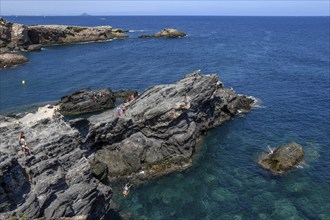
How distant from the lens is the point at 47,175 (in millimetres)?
29219

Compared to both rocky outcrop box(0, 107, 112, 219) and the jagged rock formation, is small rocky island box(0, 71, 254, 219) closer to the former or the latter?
rocky outcrop box(0, 107, 112, 219)

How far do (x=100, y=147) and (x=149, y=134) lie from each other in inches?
272

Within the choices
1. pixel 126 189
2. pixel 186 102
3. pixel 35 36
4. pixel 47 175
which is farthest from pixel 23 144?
pixel 35 36

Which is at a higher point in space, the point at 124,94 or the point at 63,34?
the point at 63,34

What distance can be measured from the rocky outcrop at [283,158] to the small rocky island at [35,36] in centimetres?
8591

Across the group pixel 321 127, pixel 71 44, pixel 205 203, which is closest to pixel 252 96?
pixel 321 127

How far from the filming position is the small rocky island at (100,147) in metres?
27.9

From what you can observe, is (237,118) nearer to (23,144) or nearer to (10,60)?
(23,144)

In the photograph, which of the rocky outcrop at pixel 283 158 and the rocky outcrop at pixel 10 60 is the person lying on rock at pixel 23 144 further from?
the rocky outcrop at pixel 10 60

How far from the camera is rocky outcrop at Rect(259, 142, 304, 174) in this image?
4450 centimetres

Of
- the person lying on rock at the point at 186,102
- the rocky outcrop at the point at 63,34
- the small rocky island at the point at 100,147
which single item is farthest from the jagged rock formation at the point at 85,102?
the rocky outcrop at the point at 63,34

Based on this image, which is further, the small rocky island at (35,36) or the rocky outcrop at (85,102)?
the small rocky island at (35,36)

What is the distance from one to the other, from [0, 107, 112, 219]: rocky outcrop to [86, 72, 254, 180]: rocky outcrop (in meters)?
8.42

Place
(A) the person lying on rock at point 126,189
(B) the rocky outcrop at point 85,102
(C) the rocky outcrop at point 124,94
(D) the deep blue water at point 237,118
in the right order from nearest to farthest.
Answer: (D) the deep blue water at point 237,118, (A) the person lying on rock at point 126,189, (B) the rocky outcrop at point 85,102, (C) the rocky outcrop at point 124,94
